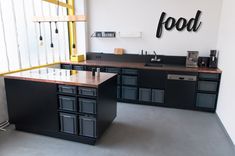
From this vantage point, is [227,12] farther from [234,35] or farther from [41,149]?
[41,149]

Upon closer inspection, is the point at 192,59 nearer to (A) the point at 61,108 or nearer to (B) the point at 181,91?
(B) the point at 181,91

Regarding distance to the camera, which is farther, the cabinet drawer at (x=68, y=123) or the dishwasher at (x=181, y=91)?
the dishwasher at (x=181, y=91)

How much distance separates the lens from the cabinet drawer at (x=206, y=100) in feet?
11.7

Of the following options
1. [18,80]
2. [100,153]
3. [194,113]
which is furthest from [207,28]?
[18,80]

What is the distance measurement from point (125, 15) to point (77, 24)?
1327mm

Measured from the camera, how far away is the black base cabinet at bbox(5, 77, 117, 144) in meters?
2.46

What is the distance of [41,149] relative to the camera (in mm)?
2432

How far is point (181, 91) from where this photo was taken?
147 inches

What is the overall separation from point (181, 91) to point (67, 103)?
7.94 ft

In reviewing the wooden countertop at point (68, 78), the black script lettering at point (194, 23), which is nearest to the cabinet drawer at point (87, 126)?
the wooden countertop at point (68, 78)

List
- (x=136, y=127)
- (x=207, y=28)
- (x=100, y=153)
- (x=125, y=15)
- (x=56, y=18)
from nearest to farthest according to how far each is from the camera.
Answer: (x=100, y=153)
(x=56, y=18)
(x=136, y=127)
(x=207, y=28)
(x=125, y=15)

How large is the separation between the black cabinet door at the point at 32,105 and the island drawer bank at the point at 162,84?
172 centimetres

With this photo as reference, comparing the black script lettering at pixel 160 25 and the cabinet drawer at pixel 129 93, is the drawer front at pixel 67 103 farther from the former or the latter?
the black script lettering at pixel 160 25

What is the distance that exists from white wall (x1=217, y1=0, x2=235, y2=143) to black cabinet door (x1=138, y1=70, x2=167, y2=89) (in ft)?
3.68
